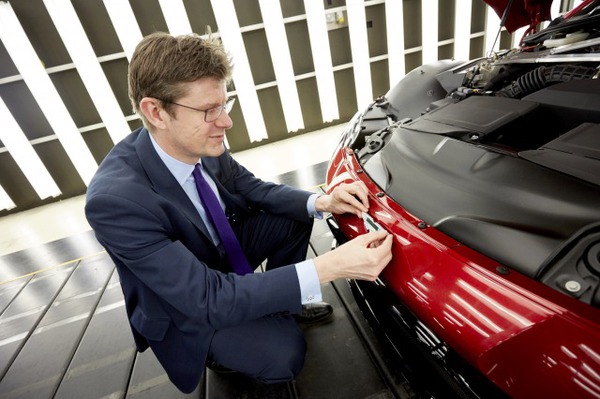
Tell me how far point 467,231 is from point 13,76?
4.87 m

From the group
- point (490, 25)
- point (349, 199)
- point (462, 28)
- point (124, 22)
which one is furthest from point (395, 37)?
point (349, 199)

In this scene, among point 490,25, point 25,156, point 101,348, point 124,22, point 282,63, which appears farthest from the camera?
point 490,25

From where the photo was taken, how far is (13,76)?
11.5 ft

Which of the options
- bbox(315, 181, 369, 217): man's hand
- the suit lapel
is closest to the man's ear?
the suit lapel

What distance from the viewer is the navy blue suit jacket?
2.90 ft

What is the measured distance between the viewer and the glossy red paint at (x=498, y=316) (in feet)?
1.60

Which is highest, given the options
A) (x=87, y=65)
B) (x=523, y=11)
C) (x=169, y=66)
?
(x=87, y=65)

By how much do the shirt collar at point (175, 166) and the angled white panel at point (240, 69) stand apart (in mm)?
2572

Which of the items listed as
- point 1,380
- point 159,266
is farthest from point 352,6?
point 1,380

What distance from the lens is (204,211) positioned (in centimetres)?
123

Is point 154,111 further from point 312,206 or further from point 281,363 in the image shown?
point 281,363

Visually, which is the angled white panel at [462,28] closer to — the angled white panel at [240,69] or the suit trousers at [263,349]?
the angled white panel at [240,69]

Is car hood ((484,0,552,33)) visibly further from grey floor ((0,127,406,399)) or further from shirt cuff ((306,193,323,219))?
grey floor ((0,127,406,399))

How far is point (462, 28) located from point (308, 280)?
491cm
